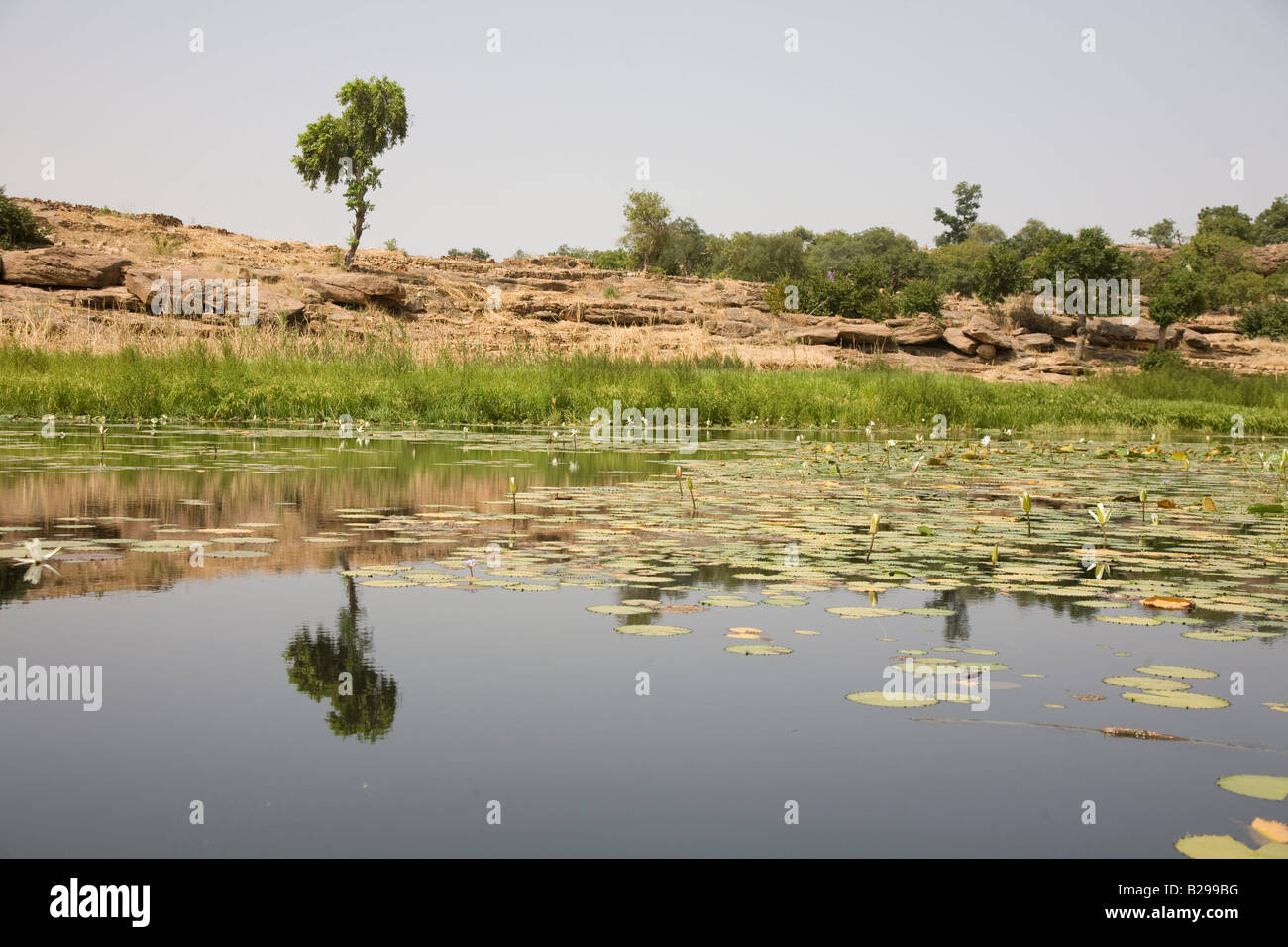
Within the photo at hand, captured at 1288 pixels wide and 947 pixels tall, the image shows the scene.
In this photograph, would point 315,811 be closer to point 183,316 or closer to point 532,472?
point 532,472

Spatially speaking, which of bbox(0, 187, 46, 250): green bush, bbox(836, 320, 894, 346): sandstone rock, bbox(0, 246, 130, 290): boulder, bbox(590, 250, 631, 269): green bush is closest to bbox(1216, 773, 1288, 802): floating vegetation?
bbox(0, 246, 130, 290): boulder

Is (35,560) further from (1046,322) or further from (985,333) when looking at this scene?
(1046,322)

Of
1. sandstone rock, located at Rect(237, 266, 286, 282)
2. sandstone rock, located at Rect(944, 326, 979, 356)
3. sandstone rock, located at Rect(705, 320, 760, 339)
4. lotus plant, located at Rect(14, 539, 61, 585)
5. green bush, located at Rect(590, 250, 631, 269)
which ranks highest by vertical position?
green bush, located at Rect(590, 250, 631, 269)

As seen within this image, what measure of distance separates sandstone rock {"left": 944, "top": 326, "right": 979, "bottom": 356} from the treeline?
120 inches

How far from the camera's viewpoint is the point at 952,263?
62.8 m

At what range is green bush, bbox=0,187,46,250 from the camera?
39875mm

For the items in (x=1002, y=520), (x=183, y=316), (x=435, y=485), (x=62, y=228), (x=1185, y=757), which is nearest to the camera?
(x=1185, y=757)

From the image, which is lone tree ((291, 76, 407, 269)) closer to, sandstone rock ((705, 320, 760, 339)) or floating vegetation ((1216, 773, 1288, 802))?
sandstone rock ((705, 320, 760, 339))

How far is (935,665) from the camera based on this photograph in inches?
140

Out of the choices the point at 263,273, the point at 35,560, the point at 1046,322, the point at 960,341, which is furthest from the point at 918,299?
the point at 35,560

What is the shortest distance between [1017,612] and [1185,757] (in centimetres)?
171

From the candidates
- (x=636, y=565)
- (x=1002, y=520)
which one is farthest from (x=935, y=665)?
(x=1002, y=520)

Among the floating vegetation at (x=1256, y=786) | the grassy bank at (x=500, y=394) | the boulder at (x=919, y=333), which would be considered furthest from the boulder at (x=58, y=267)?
the floating vegetation at (x=1256, y=786)

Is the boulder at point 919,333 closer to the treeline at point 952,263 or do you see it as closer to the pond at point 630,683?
the treeline at point 952,263
